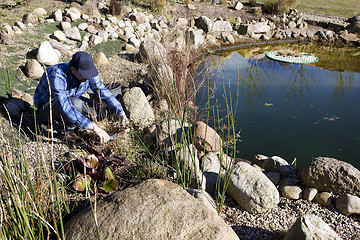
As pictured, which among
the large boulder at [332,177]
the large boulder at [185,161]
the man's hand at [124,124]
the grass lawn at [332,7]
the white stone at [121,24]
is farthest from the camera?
the grass lawn at [332,7]

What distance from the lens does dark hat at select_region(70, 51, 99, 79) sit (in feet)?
8.82

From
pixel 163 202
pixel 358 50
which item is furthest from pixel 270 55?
pixel 163 202

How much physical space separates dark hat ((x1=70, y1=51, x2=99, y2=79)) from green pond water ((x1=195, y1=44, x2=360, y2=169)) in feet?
3.82

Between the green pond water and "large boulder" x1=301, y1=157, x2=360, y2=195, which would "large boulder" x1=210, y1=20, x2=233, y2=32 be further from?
"large boulder" x1=301, y1=157, x2=360, y2=195

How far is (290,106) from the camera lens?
5.11 metres

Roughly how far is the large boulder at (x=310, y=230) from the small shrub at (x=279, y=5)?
33.0 feet

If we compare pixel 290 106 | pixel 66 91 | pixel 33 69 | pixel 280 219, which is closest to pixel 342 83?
pixel 290 106

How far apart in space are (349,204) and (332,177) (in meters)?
0.25

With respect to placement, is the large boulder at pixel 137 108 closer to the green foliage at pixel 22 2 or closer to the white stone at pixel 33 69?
the white stone at pixel 33 69

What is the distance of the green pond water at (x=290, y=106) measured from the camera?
390 centimetres

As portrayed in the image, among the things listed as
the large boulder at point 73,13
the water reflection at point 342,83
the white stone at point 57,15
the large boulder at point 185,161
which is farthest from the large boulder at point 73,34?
the water reflection at point 342,83

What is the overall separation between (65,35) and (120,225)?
580 cm

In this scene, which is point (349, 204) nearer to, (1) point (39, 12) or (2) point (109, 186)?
(2) point (109, 186)

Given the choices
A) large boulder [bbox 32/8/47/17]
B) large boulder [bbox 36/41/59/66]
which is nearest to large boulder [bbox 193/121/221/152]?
large boulder [bbox 36/41/59/66]
